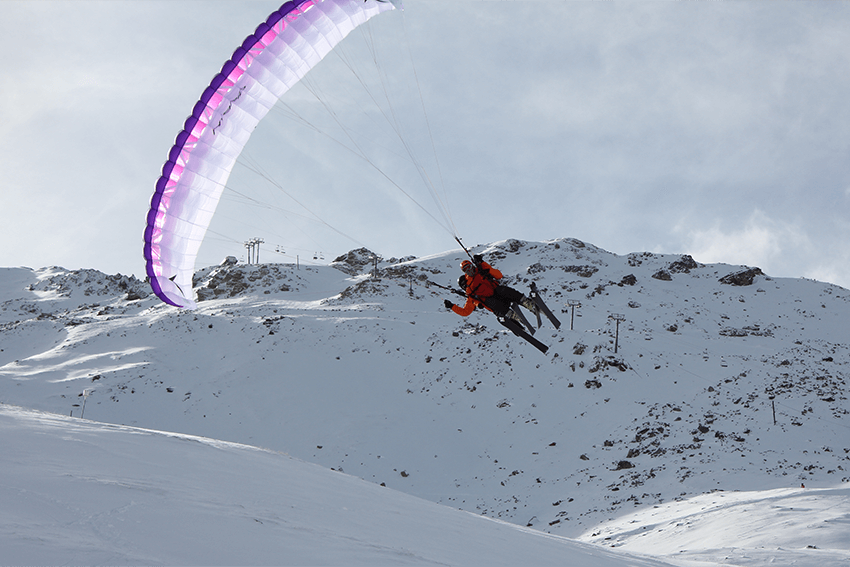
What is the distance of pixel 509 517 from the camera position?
17.2 metres

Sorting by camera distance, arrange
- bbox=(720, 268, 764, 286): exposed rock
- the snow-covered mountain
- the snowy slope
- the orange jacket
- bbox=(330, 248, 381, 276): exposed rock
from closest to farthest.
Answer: the snowy slope
the orange jacket
the snow-covered mountain
bbox=(720, 268, 764, 286): exposed rock
bbox=(330, 248, 381, 276): exposed rock

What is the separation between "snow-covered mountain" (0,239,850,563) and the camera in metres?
16.2

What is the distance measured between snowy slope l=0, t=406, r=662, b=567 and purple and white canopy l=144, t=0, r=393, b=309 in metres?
4.58

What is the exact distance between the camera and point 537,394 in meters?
25.6

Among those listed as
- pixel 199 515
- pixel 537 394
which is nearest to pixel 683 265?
pixel 537 394

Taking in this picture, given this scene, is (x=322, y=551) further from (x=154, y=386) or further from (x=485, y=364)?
(x=154, y=386)

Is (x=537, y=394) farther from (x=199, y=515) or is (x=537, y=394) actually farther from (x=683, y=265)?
(x=683, y=265)

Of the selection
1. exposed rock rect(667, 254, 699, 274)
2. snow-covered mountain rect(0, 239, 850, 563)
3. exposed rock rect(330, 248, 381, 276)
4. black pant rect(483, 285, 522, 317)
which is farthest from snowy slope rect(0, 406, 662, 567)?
exposed rock rect(330, 248, 381, 276)

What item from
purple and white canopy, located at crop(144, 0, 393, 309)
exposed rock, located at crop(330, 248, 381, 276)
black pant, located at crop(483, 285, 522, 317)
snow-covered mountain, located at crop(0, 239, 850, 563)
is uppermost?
exposed rock, located at crop(330, 248, 381, 276)

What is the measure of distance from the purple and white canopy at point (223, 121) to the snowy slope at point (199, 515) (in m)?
4.58

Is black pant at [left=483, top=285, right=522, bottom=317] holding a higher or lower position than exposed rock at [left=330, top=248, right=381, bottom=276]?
lower

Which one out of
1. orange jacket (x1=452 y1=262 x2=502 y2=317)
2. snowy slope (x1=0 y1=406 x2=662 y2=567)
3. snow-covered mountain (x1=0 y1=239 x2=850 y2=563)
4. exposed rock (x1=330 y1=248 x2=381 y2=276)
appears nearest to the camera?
snowy slope (x1=0 y1=406 x2=662 y2=567)

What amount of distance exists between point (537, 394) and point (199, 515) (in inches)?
883

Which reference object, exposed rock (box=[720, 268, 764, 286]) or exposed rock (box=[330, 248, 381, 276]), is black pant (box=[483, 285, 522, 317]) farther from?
exposed rock (box=[330, 248, 381, 276])
